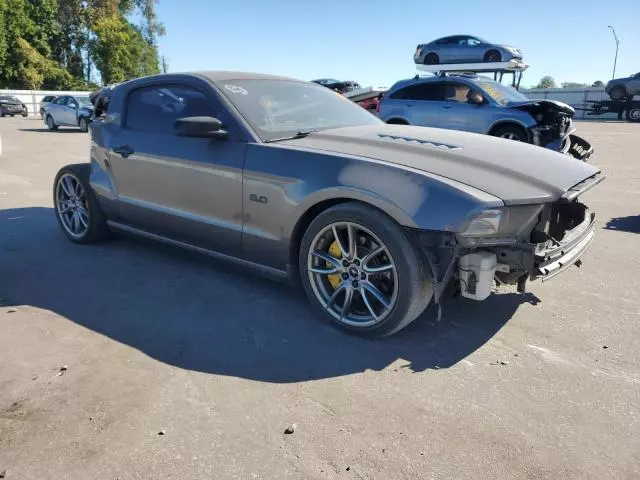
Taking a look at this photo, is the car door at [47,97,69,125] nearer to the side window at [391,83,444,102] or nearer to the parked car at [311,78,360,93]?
the parked car at [311,78,360,93]

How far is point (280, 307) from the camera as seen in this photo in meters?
3.58

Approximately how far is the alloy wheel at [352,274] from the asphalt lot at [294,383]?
174 millimetres

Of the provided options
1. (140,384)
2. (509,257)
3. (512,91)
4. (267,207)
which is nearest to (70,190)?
(267,207)

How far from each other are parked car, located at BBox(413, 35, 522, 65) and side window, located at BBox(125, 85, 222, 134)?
19240 mm

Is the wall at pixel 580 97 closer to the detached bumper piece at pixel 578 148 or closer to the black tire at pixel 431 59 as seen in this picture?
the black tire at pixel 431 59

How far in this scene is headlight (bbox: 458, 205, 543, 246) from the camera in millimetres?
2701

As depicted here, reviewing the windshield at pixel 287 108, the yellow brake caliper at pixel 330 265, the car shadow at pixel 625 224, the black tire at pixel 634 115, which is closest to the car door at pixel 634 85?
the black tire at pixel 634 115

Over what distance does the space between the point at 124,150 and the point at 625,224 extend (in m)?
5.36

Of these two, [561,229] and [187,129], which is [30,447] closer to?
[187,129]

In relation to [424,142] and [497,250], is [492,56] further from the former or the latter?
[497,250]

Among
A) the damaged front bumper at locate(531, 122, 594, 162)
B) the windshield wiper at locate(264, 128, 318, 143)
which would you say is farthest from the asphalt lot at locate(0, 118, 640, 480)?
the damaged front bumper at locate(531, 122, 594, 162)

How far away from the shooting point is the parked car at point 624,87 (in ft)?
92.5

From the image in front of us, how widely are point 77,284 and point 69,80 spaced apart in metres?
56.0

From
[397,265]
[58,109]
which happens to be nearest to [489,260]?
[397,265]
